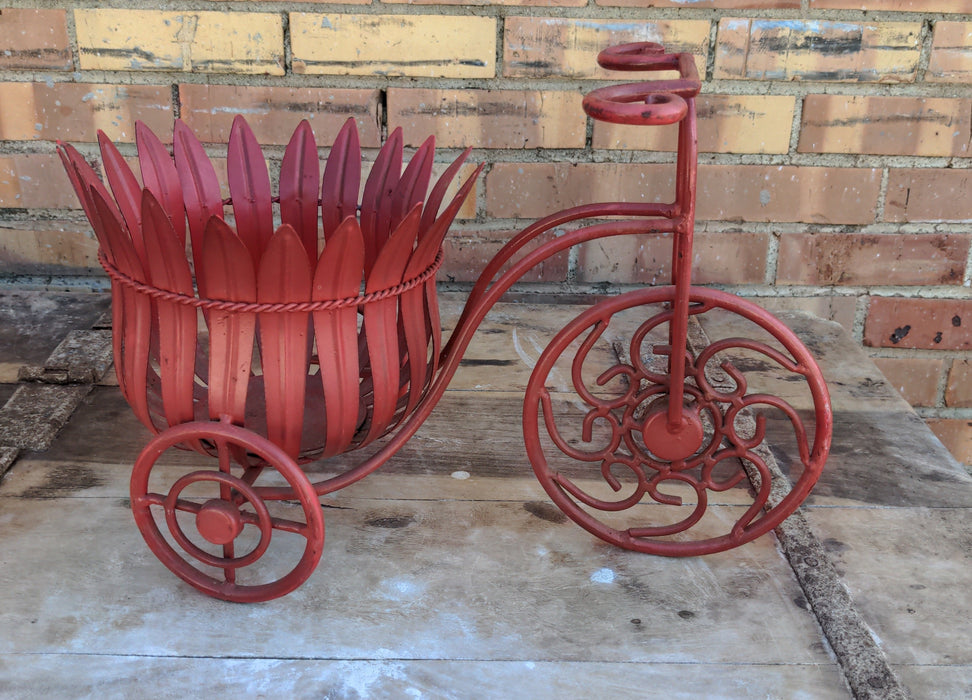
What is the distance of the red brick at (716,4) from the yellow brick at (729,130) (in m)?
0.14

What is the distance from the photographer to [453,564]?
99 cm

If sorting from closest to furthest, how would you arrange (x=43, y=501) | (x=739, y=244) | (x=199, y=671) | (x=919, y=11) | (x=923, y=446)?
(x=199, y=671), (x=43, y=501), (x=923, y=446), (x=919, y=11), (x=739, y=244)

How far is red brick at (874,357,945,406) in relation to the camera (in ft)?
5.48

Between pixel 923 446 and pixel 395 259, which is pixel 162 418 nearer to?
pixel 395 259

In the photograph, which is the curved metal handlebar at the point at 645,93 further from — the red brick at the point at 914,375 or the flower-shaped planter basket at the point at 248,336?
the red brick at the point at 914,375

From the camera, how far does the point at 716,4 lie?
4.77 ft

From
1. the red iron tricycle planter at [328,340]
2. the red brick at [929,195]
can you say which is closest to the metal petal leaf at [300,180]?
the red iron tricycle planter at [328,340]

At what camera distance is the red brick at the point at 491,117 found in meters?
1.50

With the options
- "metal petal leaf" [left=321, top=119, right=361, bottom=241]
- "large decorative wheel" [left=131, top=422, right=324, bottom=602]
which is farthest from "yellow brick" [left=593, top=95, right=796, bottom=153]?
"large decorative wheel" [left=131, top=422, right=324, bottom=602]

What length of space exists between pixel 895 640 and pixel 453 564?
1.48 feet

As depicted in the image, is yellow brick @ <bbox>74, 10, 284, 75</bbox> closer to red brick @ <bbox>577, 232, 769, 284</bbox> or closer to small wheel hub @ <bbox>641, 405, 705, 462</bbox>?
red brick @ <bbox>577, 232, 769, 284</bbox>

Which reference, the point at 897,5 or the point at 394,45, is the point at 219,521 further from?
the point at 897,5

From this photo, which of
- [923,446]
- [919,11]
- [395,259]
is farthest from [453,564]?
[919,11]

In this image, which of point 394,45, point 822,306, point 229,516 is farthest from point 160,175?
point 822,306
